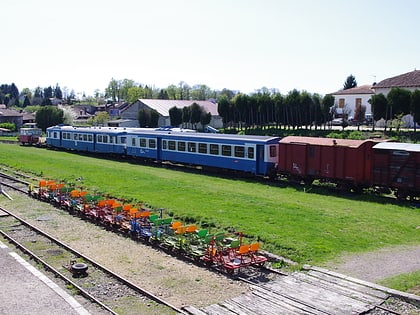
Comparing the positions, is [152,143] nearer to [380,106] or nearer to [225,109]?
[380,106]

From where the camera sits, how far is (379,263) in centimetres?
1412

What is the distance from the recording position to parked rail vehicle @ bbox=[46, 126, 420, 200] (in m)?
23.4

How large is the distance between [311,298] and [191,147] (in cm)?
2457

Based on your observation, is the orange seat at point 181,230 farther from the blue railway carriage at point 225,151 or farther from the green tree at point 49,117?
the green tree at point 49,117

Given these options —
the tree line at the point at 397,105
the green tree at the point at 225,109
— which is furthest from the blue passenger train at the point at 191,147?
the green tree at the point at 225,109

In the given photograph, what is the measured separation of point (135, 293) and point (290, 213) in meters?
8.99

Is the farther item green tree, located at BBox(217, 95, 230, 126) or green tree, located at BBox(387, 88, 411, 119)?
green tree, located at BBox(217, 95, 230, 126)

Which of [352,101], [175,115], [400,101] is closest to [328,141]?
[400,101]

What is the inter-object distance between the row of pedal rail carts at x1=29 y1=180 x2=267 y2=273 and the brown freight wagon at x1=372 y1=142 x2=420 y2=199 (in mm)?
10065

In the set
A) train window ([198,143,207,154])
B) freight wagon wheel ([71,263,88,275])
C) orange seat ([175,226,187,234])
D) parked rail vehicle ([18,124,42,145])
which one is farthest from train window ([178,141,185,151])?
parked rail vehicle ([18,124,42,145])

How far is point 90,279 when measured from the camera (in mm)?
13906

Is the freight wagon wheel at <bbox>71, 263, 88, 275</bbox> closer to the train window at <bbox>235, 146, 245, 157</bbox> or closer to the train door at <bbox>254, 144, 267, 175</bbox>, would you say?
the train door at <bbox>254, 144, 267, 175</bbox>

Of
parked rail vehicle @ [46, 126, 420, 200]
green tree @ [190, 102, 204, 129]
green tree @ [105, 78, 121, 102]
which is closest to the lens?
parked rail vehicle @ [46, 126, 420, 200]

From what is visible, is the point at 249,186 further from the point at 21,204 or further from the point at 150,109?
the point at 150,109
